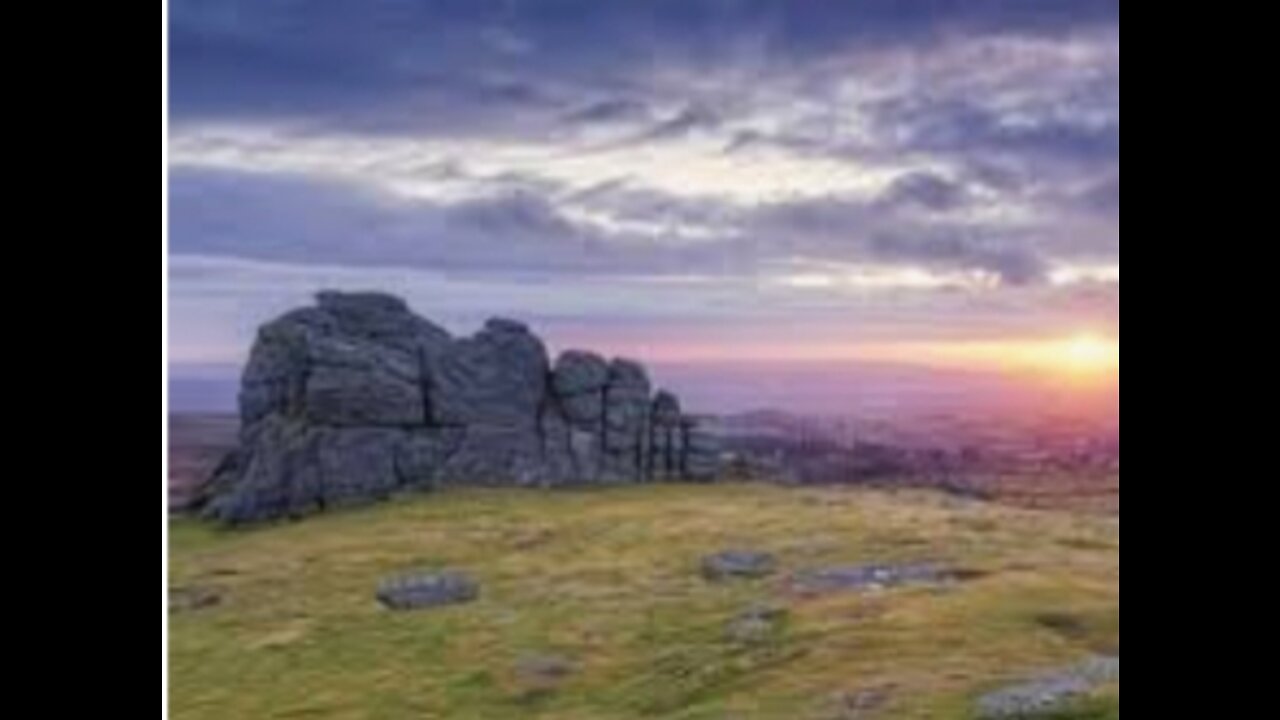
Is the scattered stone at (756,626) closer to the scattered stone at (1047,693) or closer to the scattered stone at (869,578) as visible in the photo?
the scattered stone at (869,578)

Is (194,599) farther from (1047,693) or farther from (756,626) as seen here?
(1047,693)

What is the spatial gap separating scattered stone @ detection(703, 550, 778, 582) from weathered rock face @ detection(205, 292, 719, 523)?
1.52 m

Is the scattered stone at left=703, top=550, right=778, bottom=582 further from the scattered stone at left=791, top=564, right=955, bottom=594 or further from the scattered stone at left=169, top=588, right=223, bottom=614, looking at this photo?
the scattered stone at left=169, top=588, right=223, bottom=614

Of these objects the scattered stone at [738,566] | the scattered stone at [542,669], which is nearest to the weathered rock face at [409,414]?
the scattered stone at [738,566]

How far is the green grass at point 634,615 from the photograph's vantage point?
17547 mm

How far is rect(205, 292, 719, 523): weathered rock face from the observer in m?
24.5

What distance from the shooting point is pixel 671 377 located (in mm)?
23359

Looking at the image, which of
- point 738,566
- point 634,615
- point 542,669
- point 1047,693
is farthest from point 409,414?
point 1047,693

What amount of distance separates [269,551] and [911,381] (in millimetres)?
21352

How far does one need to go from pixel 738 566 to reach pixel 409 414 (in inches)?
311
